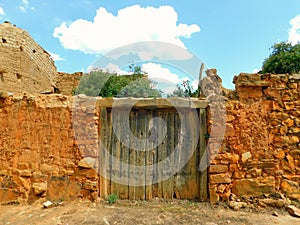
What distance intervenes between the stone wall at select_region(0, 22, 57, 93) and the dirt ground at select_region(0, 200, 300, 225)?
501cm

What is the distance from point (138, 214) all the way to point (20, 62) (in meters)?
6.77

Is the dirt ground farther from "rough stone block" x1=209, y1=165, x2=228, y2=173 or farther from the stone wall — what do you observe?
the stone wall

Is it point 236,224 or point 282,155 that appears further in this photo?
point 282,155

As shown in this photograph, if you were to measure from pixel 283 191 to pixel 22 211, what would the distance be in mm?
4042

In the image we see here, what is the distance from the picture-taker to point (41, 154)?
394 centimetres

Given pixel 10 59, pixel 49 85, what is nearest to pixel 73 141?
pixel 10 59

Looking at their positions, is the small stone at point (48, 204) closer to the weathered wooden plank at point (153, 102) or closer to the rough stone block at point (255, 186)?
the weathered wooden plank at point (153, 102)

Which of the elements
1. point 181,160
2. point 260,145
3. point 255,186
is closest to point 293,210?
point 255,186

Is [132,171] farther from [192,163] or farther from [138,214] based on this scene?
[192,163]

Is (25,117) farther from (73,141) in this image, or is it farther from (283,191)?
(283,191)

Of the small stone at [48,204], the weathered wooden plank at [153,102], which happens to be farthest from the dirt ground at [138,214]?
the weathered wooden plank at [153,102]

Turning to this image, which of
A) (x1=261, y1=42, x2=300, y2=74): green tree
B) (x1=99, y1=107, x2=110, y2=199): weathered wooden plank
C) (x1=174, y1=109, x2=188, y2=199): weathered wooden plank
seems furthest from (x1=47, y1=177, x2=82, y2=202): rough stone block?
(x1=261, y1=42, x2=300, y2=74): green tree

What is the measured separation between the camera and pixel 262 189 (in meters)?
3.82

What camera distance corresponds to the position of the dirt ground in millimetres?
3312
